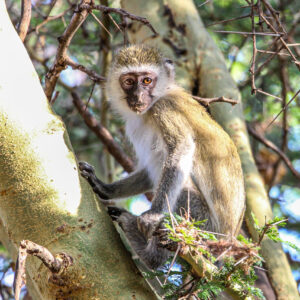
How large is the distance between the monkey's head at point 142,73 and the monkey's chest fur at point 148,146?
0.21m

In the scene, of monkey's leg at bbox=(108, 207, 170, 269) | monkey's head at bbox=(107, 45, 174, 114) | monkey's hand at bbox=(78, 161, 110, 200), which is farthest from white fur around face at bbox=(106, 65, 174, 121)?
monkey's leg at bbox=(108, 207, 170, 269)

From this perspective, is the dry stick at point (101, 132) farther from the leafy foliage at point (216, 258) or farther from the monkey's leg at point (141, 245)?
the leafy foliage at point (216, 258)

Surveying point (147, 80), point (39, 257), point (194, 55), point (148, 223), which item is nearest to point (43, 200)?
point (39, 257)

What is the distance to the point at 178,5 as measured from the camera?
5566 mm

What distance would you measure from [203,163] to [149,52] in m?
1.48

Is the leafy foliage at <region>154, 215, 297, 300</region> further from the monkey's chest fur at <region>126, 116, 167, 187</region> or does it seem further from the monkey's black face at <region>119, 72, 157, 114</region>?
the monkey's black face at <region>119, 72, 157, 114</region>

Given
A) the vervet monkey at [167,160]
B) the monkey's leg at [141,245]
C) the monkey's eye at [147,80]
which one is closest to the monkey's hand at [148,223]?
the vervet monkey at [167,160]

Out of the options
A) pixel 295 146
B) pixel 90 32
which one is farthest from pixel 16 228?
pixel 295 146

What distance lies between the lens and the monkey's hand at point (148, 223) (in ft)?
12.8

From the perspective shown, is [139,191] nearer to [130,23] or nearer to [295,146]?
[130,23]

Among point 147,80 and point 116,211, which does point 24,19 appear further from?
point 147,80

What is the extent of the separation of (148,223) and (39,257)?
1721 millimetres

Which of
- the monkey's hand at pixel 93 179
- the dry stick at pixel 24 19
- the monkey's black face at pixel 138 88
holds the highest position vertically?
the dry stick at pixel 24 19

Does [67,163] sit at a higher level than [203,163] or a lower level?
higher
